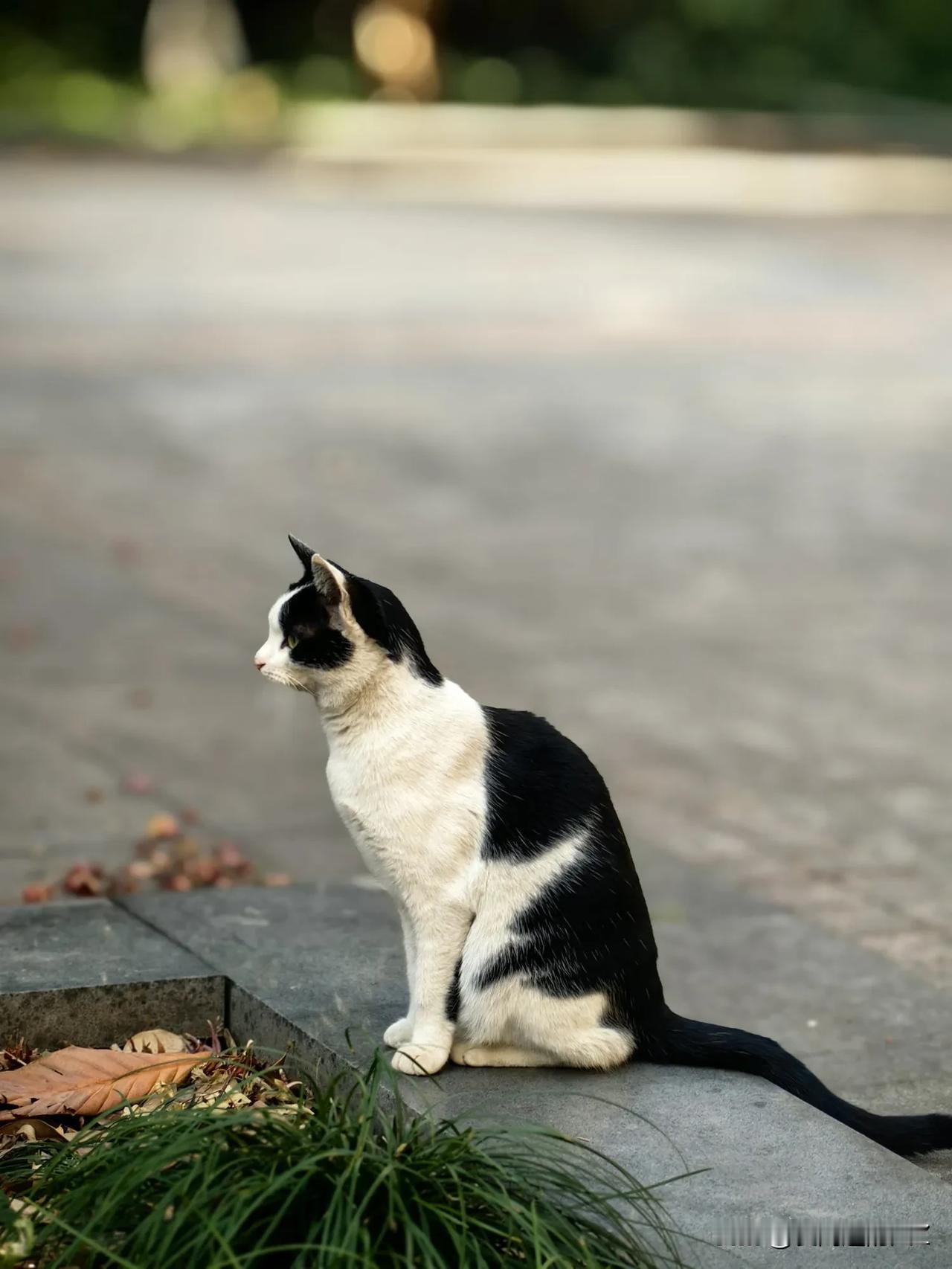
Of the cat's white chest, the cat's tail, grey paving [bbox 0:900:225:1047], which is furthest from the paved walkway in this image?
the cat's white chest

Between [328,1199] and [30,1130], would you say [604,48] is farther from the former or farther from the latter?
[328,1199]

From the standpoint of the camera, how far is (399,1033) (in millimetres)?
3400

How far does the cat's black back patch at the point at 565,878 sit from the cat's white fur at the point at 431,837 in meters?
0.02

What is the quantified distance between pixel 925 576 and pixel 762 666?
1.75 metres

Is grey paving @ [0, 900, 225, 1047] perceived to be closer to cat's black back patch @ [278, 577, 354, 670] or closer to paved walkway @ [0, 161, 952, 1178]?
cat's black back patch @ [278, 577, 354, 670]

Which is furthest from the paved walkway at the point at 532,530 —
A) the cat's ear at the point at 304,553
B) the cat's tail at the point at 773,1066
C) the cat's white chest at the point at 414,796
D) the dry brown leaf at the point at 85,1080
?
the cat's ear at the point at 304,553

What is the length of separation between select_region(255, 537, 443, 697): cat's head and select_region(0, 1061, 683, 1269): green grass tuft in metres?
0.69

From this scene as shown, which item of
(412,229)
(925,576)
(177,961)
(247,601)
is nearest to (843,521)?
(925,576)

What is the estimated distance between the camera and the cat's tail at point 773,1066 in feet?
10.9

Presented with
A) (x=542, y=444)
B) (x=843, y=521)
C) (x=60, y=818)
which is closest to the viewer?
(x=60, y=818)

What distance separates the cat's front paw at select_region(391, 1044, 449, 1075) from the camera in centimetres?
330

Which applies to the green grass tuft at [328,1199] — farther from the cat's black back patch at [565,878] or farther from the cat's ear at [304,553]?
the cat's ear at [304,553]

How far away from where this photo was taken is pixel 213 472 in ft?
35.0

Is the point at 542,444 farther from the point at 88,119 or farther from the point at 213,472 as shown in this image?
the point at 88,119
